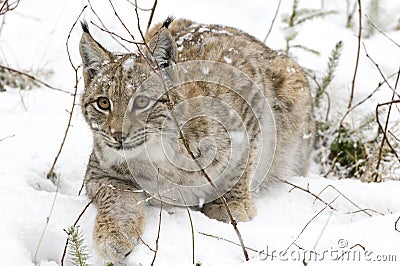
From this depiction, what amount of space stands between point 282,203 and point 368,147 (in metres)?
1.56

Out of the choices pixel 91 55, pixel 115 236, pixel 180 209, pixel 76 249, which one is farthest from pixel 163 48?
pixel 76 249

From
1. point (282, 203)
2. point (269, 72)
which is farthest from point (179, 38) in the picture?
point (282, 203)

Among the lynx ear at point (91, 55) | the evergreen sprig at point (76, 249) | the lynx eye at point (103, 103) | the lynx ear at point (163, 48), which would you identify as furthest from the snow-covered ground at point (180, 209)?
the lynx ear at point (163, 48)

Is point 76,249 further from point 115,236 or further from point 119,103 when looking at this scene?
point 119,103

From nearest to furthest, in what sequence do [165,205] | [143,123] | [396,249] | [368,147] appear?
1. [396,249]
2. [143,123]
3. [165,205]
4. [368,147]

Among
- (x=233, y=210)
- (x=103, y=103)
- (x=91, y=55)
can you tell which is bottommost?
(x=233, y=210)

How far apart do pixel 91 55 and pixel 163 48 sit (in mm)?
→ 492

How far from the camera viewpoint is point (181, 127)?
3.71 meters

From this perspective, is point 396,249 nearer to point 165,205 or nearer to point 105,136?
point 165,205

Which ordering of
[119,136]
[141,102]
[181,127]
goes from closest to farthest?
[119,136], [141,102], [181,127]

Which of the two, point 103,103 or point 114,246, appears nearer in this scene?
point 114,246

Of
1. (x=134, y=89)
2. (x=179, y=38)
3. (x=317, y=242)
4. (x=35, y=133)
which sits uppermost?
(x=179, y=38)

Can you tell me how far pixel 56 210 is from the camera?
3.53 metres

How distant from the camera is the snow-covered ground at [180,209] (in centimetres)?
310
